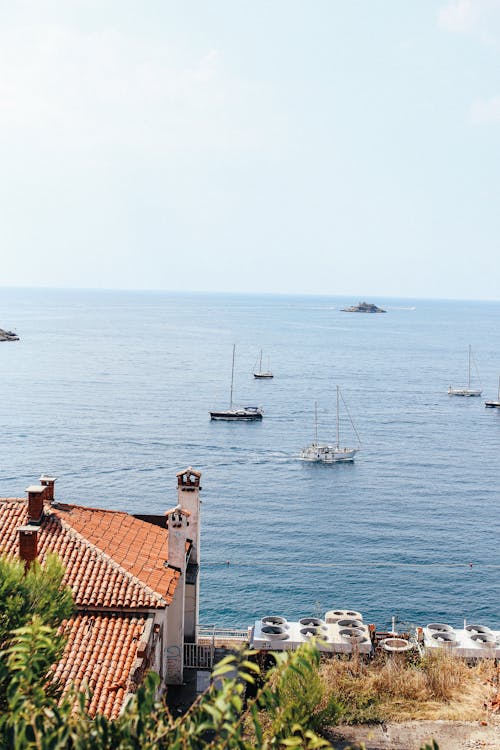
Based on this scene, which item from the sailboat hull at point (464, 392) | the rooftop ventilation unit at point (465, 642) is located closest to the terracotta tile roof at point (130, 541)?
the rooftop ventilation unit at point (465, 642)

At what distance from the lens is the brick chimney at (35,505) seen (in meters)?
25.2

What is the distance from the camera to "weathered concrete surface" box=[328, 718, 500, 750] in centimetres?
2103

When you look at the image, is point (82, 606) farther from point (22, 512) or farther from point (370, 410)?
point (370, 410)

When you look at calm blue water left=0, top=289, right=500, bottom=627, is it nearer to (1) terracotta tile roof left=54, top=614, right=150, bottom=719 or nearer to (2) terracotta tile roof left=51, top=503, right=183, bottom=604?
(2) terracotta tile roof left=51, top=503, right=183, bottom=604

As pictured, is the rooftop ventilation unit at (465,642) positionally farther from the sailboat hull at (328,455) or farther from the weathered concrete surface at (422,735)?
the sailboat hull at (328,455)

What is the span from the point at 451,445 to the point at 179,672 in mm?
70968

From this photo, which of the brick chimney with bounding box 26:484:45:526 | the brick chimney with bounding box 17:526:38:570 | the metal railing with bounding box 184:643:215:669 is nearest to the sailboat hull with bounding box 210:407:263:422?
the metal railing with bounding box 184:643:215:669

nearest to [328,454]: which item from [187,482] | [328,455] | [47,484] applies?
[328,455]

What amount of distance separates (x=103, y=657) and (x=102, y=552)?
15.2 feet

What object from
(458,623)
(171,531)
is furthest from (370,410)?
(171,531)

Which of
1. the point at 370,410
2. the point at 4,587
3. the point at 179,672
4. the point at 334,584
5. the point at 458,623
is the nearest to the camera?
the point at 4,587

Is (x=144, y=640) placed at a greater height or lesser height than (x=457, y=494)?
greater

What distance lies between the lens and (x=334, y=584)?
49.5 m

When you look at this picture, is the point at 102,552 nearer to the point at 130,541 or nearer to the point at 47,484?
the point at 130,541
